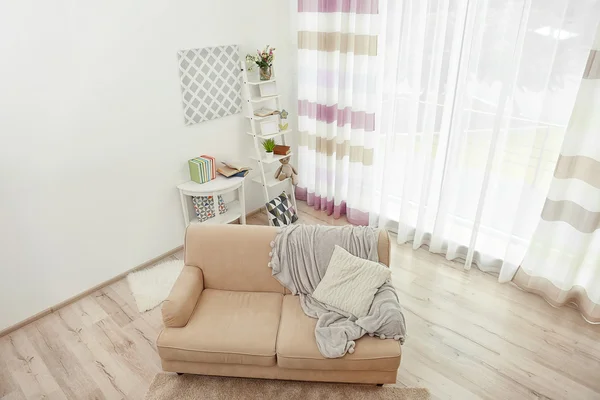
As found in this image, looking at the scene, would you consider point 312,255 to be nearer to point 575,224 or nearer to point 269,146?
point 269,146

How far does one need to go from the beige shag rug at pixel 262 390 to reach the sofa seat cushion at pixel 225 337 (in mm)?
222

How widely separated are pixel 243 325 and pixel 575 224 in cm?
231

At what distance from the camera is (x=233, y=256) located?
2768 millimetres

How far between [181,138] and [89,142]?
744 mm

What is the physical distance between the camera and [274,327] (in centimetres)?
248

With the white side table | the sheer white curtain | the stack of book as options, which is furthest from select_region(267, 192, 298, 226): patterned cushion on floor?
the sheer white curtain

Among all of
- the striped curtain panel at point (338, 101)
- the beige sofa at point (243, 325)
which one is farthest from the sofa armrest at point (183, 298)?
the striped curtain panel at point (338, 101)

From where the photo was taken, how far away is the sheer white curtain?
2.76 meters

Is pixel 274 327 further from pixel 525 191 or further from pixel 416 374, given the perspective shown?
pixel 525 191

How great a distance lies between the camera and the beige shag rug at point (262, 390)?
246 cm

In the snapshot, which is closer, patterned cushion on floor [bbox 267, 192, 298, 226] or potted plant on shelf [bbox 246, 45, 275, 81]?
potted plant on shelf [bbox 246, 45, 275, 81]

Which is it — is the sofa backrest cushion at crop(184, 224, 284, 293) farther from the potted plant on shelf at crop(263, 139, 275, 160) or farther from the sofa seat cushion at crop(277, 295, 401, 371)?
the potted plant on shelf at crop(263, 139, 275, 160)

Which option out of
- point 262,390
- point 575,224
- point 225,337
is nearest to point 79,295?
point 225,337

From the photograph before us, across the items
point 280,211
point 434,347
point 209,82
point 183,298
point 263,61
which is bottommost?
point 434,347
